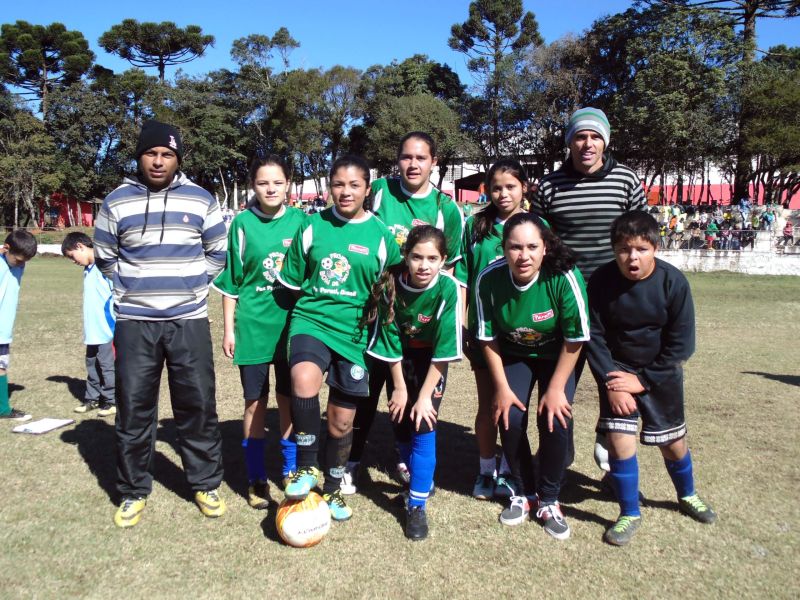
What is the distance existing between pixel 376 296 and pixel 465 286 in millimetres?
794

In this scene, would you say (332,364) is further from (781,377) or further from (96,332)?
(781,377)

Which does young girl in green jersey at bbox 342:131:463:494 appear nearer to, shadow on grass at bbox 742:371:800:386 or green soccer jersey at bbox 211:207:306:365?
green soccer jersey at bbox 211:207:306:365

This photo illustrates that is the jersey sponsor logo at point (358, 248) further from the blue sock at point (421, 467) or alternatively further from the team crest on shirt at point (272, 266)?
the blue sock at point (421, 467)

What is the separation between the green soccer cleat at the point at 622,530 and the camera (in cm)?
353

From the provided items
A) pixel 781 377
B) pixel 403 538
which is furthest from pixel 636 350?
pixel 781 377

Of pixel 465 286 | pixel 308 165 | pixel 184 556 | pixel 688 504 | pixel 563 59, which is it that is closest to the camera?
pixel 184 556

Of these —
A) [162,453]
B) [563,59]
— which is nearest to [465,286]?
[162,453]

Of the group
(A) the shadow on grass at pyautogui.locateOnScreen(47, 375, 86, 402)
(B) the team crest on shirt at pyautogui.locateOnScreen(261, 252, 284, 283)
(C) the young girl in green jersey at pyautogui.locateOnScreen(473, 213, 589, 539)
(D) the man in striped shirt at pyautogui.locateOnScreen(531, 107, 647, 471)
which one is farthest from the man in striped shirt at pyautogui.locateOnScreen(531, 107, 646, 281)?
(A) the shadow on grass at pyautogui.locateOnScreen(47, 375, 86, 402)

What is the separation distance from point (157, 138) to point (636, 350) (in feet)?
10.1

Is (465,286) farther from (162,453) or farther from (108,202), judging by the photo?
(162,453)

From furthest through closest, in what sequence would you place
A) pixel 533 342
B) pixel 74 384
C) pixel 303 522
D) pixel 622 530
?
pixel 74 384, pixel 533 342, pixel 622 530, pixel 303 522

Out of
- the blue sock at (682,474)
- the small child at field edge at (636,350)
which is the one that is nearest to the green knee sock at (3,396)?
the small child at field edge at (636,350)

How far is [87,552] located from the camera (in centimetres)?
339

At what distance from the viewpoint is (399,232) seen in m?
4.27
